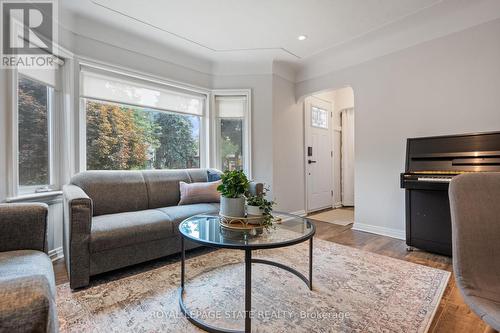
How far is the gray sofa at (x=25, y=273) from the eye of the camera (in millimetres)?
531

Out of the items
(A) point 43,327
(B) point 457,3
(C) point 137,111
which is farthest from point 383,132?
(A) point 43,327

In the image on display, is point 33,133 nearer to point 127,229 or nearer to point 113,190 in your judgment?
point 113,190

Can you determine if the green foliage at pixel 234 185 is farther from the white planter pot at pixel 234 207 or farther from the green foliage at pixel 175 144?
the green foliage at pixel 175 144

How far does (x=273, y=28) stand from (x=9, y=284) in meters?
3.21

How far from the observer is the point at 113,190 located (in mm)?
2602

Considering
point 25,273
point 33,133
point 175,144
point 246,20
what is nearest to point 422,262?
point 25,273

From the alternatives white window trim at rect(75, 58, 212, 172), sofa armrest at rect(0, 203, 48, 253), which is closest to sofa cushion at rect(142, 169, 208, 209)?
white window trim at rect(75, 58, 212, 172)

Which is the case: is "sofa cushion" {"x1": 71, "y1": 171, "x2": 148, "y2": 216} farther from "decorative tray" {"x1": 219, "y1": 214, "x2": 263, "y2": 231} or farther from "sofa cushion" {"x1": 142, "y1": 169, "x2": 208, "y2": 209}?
"decorative tray" {"x1": 219, "y1": 214, "x2": 263, "y2": 231}

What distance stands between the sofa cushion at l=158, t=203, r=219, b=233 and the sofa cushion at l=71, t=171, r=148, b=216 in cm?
32

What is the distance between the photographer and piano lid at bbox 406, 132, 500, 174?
2.28m

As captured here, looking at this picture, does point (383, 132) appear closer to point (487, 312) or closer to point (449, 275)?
point (449, 275)

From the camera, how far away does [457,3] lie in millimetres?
2512

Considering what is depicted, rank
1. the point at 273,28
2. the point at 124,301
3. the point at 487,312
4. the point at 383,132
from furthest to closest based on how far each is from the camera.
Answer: the point at 383,132 → the point at 273,28 → the point at 124,301 → the point at 487,312

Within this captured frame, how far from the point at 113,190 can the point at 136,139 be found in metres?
0.89
